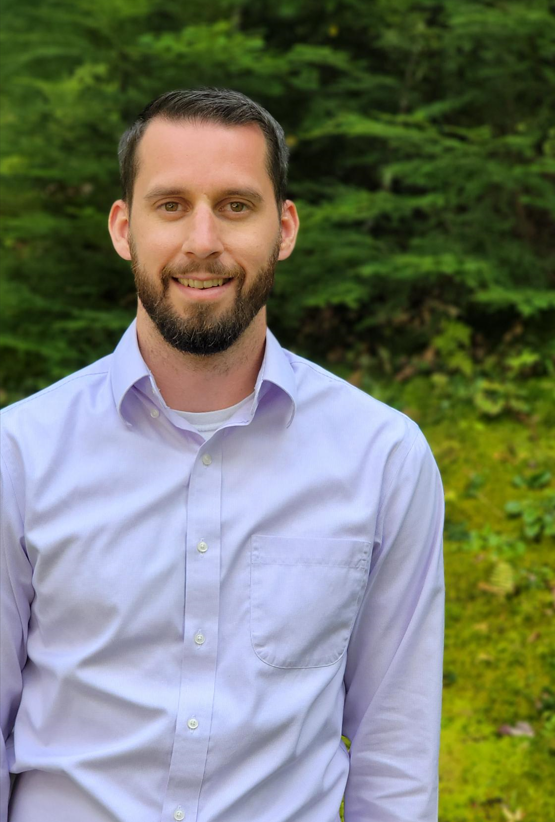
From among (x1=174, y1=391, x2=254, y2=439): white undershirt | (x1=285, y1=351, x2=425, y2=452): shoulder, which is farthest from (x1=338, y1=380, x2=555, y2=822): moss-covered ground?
(x1=174, y1=391, x2=254, y2=439): white undershirt

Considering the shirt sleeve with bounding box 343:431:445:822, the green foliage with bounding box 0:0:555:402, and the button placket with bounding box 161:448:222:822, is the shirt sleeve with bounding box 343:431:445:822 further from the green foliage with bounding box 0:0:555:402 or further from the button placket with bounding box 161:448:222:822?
the green foliage with bounding box 0:0:555:402

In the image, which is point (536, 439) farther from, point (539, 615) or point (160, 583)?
point (160, 583)

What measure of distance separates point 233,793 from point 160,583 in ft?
1.41

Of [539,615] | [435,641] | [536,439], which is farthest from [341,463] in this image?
[536,439]

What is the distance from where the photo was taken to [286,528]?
1.84 metres

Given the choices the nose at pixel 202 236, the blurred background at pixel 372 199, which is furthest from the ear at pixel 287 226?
the blurred background at pixel 372 199

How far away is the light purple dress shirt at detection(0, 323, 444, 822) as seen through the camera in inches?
67.2

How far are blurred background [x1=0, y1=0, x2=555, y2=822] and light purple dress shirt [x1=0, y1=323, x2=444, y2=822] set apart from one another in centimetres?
283

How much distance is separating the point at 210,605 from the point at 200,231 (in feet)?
2.48

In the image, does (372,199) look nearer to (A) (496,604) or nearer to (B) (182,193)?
(A) (496,604)

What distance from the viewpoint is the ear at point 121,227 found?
1.98 m

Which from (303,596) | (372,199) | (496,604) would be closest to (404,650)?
(303,596)

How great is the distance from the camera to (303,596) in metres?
1.81

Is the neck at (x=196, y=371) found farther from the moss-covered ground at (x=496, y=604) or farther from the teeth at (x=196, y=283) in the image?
the moss-covered ground at (x=496, y=604)
